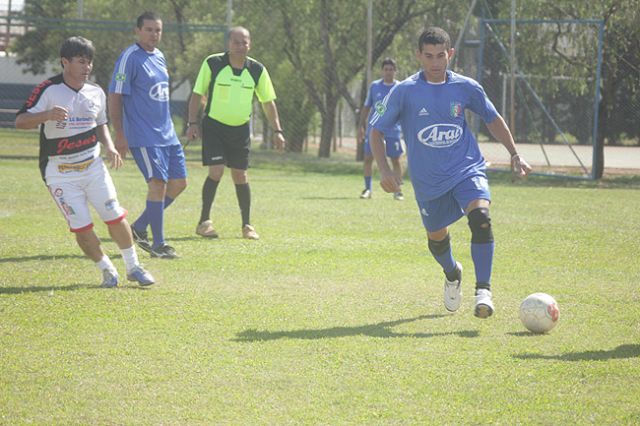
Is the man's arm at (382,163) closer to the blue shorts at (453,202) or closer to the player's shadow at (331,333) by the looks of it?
the blue shorts at (453,202)

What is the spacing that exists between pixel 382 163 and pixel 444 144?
1.56 feet

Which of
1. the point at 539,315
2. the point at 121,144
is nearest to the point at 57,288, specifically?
the point at 121,144

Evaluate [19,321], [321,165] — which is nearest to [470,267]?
[19,321]

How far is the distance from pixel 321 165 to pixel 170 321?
60.8ft

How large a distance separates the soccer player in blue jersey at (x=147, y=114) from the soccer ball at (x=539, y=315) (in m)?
4.27

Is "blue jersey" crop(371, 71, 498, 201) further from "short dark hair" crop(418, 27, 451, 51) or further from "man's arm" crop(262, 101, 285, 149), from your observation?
"man's arm" crop(262, 101, 285, 149)

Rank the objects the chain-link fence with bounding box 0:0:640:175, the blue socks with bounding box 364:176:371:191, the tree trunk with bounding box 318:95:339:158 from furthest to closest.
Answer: the tree trunk with bounding box 318:95:339:158 → the chain-link fence with bounding box 0:0:640:175 → the blue socks with bounding box 364:176:371:191

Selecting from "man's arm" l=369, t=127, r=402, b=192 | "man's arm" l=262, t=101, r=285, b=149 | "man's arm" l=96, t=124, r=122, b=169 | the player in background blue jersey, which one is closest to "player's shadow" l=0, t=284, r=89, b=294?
"man's arm" l=96, t=124, r=122, b=169

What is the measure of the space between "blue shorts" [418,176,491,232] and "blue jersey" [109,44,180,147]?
3.46 metres

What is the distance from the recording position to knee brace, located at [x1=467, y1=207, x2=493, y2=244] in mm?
7078

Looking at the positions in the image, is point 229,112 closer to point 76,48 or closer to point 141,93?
point 141,93

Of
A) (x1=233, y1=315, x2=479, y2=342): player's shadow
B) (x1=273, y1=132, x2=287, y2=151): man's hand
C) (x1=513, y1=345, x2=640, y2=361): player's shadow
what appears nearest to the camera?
(x1=513, y1=345, x2=640, y2=361): player's shadow

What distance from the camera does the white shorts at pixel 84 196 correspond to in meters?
7.99

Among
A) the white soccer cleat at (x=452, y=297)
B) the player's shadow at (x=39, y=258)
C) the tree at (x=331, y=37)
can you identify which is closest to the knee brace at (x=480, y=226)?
the white soccer cleat at (x=452, y=297)
